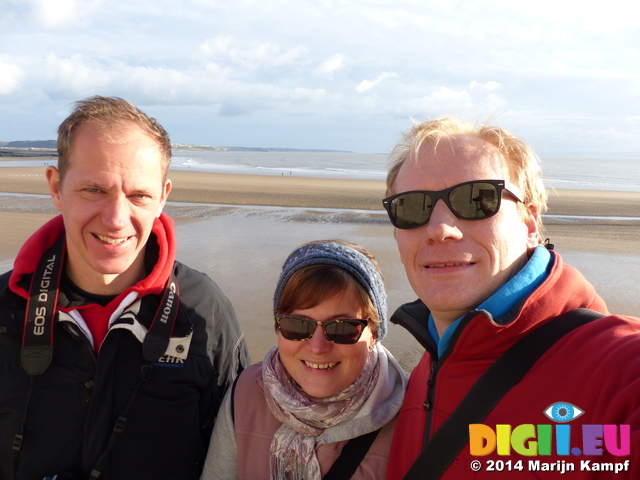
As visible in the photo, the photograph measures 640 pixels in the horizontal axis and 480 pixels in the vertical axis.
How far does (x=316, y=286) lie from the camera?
2352 millimetres

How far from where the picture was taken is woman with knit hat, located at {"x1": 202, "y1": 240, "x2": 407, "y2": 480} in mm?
2295

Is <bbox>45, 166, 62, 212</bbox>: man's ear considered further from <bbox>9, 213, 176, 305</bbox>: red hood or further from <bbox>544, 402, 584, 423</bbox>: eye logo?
<bbox>544, 402, 584, 423</bbox>: eye logo

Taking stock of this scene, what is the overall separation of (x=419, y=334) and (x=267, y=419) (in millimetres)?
921

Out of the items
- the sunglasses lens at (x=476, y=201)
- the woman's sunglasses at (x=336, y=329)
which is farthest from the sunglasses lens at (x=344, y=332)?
the sunglasses lens at (x=476, y=201)

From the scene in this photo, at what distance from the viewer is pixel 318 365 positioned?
94.5 inches

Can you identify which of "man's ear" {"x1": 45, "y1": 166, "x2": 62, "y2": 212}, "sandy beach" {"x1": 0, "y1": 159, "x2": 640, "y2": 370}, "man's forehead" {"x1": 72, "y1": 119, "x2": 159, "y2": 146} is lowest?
"man's ear" {"x1": 45, "y1": 166, "x2": 62, "y2": 212}

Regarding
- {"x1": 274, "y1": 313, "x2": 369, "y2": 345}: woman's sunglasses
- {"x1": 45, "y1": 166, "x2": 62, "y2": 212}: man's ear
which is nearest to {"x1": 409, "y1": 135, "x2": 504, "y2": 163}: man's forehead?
{"x1": 274, "y1": 313, "x2": 369, "y2": 345}: woman's sunglasses

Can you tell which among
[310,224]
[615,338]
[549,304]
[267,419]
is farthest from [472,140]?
[310,224]

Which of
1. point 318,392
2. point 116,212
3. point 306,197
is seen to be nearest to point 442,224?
point 318,392

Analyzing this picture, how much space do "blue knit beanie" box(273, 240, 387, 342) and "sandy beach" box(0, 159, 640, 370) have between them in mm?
3696

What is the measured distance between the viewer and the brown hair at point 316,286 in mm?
2354

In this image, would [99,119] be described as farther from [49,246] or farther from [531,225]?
[531,225]

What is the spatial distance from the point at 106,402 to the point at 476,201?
214cm

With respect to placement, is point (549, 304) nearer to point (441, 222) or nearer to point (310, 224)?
point (441, 222)
